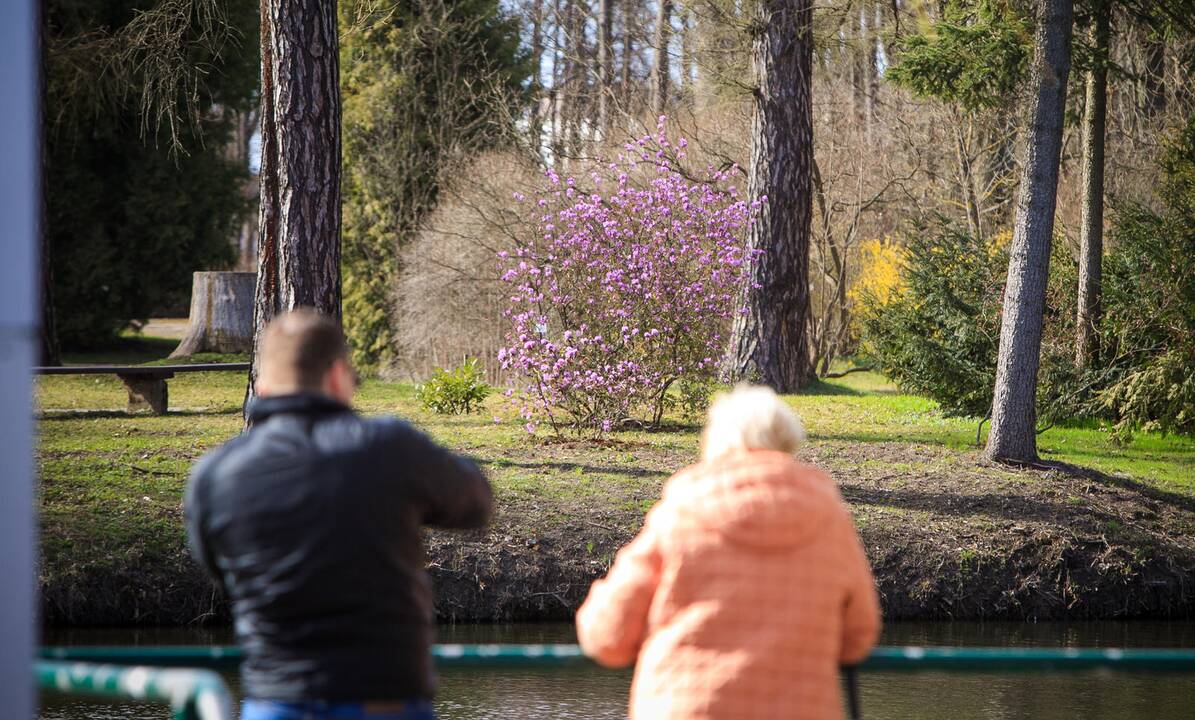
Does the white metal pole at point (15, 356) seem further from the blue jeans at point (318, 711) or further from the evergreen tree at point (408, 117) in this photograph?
the evergreen tree at point (408, 117)

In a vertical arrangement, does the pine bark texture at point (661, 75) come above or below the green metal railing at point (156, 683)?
above

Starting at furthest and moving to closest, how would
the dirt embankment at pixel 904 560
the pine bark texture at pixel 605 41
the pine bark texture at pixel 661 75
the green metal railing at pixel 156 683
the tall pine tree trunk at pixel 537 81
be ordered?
the pine bark texture at pixel 605 41, the pine bark texture at pixel 661 75, the tall pine tree trunk at pixel 537 81, the dirt embankment at pixel 904 560, the green metal railing at pixel 156 683

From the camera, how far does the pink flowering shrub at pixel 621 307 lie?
13297 mm

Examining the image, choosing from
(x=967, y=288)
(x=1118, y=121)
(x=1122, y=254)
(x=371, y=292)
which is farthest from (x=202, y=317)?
(x=1118, y=121)

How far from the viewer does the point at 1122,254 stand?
14242mm

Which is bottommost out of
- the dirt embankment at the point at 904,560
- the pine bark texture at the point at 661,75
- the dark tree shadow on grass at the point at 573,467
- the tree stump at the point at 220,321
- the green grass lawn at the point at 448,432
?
the dirt embankment at the point at 904,560

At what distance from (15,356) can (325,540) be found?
0.77 m

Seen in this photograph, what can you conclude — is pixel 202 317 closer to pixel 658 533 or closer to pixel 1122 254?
pixel 1122 254

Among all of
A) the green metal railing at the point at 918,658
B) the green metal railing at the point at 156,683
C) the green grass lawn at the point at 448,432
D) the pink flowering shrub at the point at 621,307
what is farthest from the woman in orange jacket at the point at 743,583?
the pink flowering shrub at the point at 621,307

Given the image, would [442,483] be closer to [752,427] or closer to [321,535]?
[321,535]

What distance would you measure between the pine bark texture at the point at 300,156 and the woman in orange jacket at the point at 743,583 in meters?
7.45

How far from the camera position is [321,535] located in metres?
2.53

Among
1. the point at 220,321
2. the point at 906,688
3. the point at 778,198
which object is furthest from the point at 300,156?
the point at 220,321

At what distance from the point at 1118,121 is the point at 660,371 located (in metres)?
12.5
